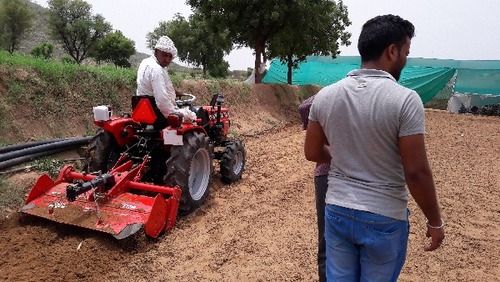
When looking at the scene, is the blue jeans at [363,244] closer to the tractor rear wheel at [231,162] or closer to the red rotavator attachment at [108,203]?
the red rotavator attachment at [108,203]

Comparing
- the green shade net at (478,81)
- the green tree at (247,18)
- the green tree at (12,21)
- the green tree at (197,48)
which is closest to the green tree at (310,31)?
the green tree at (247,18)

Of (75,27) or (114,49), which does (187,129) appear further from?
(75,27)

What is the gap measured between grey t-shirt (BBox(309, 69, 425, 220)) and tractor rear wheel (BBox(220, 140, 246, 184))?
13.5 feet

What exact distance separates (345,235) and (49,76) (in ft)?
20.3

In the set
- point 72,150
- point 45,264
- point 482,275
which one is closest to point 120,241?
point 45,264

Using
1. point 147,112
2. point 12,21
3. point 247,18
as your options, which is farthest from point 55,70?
point 12,21

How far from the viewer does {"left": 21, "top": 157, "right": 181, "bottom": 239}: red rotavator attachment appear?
385cm

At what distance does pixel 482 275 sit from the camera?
12.1ft

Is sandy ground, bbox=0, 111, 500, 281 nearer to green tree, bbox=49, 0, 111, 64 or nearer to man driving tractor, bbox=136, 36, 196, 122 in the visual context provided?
man driving tractor, bbox=136, 36, 196, 122

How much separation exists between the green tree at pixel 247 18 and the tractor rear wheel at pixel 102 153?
33.6 feet

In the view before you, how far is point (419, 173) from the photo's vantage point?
5.80 ft

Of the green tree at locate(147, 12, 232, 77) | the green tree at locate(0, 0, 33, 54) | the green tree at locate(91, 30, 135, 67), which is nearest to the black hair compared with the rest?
the green tree at locate(147, 12, 232, 77)

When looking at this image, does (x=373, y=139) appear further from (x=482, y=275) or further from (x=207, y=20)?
(x=207, y=20)

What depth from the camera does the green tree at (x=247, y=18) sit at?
1452cm
